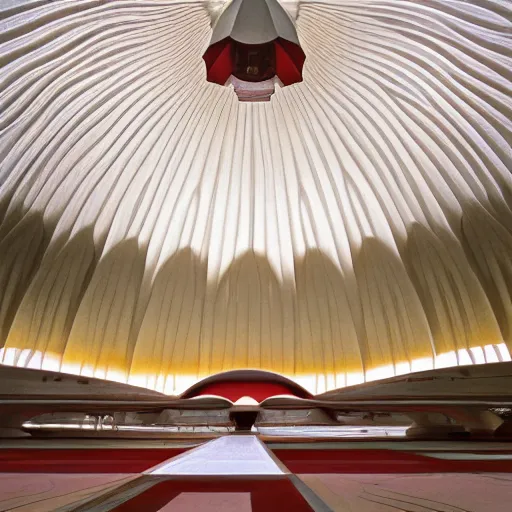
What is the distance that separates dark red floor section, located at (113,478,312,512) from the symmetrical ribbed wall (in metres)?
8.22


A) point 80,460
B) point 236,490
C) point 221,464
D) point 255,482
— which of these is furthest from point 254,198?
point 236,490

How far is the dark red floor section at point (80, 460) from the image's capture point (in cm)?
182

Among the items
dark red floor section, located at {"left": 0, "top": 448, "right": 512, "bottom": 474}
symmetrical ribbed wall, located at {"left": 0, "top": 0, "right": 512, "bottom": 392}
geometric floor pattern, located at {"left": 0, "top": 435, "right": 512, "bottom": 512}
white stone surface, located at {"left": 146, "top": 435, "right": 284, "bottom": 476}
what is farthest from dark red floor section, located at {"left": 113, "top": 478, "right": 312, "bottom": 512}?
symmetrical ribbed wall, located at {"left": 0, "top": 0, "right": 512, "bottom": 392}

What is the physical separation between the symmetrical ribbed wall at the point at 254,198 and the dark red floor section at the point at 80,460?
24.6 feet

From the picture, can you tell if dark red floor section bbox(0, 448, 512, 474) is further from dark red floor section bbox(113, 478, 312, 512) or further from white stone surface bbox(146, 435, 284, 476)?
dark red floor section bbox(113, 478, 312, 512)

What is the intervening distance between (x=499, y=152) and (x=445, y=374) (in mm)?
5280

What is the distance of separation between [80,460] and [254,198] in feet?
31.6

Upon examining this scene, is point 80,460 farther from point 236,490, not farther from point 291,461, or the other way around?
point 236,490

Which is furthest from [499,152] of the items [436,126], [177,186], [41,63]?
[41,63]

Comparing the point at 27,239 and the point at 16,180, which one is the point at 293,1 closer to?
the point at 16,180

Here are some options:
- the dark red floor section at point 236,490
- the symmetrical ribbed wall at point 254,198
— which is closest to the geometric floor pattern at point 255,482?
the dark red floor section at point 236,490

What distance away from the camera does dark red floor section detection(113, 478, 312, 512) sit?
111 cm

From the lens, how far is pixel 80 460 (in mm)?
2131

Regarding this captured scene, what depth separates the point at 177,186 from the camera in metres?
11.3
